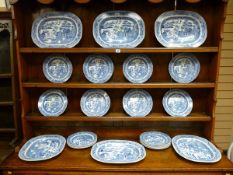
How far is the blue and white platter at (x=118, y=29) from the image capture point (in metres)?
1.65

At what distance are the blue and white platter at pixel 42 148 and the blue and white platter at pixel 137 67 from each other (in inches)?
28.2

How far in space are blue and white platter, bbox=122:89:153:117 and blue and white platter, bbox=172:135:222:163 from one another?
0.32 meters

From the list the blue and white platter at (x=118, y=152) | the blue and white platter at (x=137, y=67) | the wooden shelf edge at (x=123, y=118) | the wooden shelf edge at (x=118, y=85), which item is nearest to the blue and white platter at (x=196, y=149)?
the wooden shelf edge at (x=123, y=118)

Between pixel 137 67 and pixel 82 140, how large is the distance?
707 mm

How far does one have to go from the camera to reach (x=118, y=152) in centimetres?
159

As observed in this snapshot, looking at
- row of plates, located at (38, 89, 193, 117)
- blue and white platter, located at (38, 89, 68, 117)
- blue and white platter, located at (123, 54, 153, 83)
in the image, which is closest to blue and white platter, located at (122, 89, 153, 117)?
row of plates, located at (38, 89, 193, 117)

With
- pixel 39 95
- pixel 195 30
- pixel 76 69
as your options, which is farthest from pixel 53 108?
pixel 195 30

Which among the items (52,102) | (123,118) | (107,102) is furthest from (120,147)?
(52,102)

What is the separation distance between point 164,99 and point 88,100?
1.99 feet

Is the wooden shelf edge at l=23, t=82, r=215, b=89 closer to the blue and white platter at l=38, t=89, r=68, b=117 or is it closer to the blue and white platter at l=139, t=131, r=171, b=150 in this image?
the blue and white platter at l=38, t=89, r=68, b=117

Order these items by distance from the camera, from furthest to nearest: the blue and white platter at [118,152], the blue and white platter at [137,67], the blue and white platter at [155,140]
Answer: the blue and white platter at [137,67] < the blue and white platter at [155,140] < the blue and white platter at [118,152]

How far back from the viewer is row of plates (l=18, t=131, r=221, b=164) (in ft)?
4.94

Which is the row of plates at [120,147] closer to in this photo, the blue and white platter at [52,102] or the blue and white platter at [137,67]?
the blue and white platter at [52,102]

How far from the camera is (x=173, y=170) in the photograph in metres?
1.42
